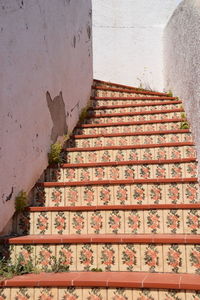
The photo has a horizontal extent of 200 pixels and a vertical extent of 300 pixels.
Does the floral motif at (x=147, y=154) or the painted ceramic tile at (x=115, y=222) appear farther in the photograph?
the floral motif at (x=147, y=154)

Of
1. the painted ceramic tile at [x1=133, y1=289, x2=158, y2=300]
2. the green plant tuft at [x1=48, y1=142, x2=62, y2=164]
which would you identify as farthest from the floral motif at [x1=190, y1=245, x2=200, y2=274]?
the green plant tuft at [x1=48, y1=142, x2=62, y2=164]

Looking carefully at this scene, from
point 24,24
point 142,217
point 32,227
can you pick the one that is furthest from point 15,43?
point 142,217

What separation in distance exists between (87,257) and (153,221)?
0.64 metres

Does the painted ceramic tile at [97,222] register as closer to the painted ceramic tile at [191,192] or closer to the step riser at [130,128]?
Result: the painted ceramic tile at [191,192]

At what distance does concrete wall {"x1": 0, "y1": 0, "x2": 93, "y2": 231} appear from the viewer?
11.1 ft

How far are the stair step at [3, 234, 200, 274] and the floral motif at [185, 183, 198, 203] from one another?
1.93 feet

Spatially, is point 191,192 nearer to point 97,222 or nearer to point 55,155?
point 97,222

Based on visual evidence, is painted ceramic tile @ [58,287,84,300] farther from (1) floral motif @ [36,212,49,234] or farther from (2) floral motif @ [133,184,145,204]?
(2) floral motif @ [133,184,145,204]

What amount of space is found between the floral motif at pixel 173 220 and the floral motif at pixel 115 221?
0.41 m

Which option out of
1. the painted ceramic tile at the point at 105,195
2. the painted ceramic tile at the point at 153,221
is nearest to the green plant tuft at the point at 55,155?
the painted ceramic tile at the point at 105,195

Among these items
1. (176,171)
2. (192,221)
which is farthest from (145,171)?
(192,221)

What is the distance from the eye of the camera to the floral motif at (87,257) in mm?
3088

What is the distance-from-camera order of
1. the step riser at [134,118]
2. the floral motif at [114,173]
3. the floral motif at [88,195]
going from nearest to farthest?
1. the floral motif at [88,195]
2. the floral motif at [114,173]
3. the step riser at [134,118]

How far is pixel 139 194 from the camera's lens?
11.9 feet
